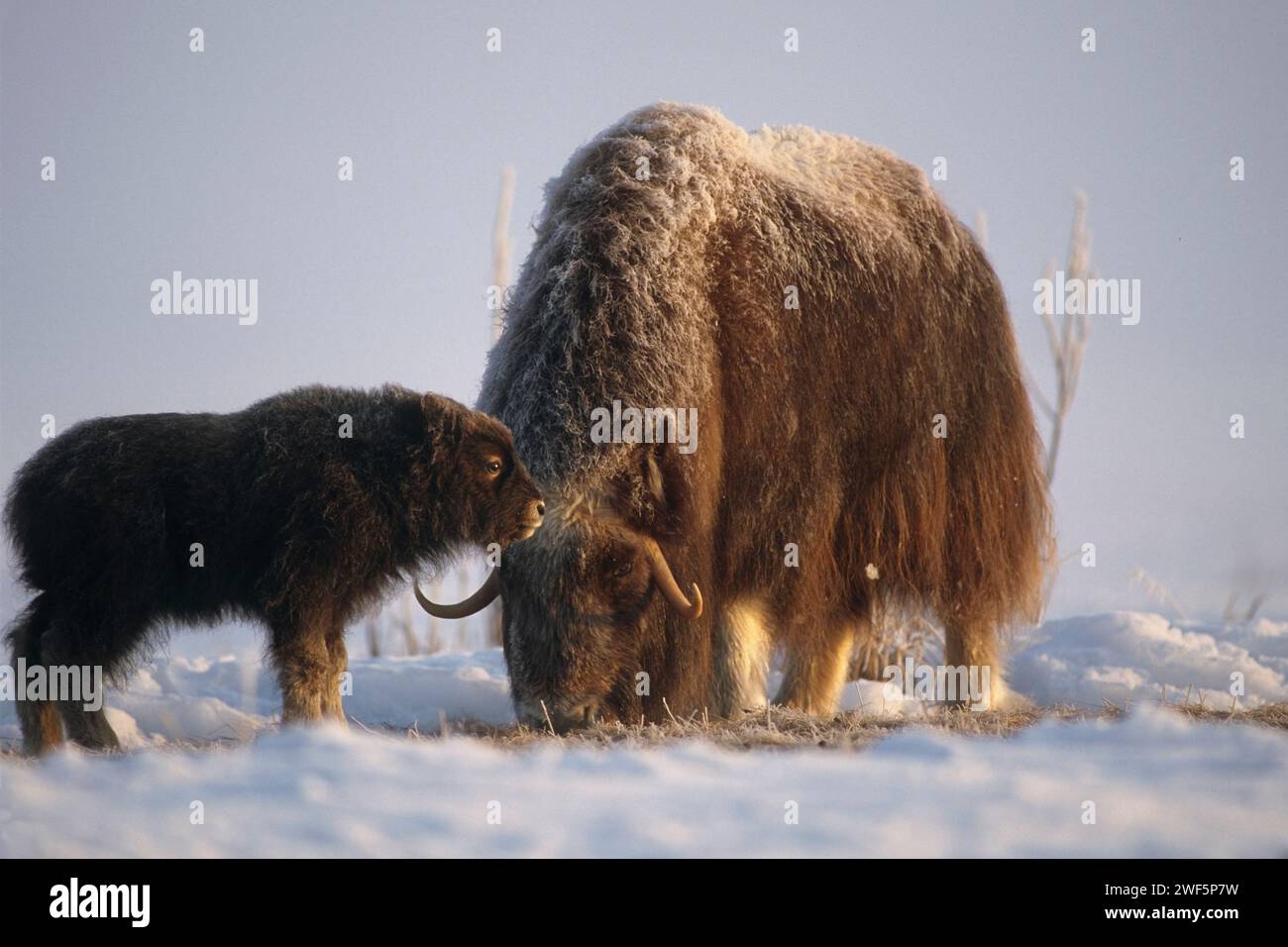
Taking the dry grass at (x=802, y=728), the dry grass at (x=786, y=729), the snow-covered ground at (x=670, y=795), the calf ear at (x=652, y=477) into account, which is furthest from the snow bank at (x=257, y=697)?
the snow-covered ground at (x=670, y=795)

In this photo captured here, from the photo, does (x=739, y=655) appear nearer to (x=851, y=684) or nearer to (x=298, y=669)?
(x=851, y=684)

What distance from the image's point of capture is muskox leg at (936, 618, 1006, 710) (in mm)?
6289

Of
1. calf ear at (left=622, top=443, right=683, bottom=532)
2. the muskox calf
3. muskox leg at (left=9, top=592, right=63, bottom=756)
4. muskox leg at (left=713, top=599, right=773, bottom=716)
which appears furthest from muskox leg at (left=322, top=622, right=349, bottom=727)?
muskox leg at (left=713, top=599, right=773, bottom=716)

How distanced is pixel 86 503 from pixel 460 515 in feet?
3.67

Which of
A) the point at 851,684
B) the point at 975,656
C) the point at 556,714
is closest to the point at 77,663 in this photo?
the point at 556,714

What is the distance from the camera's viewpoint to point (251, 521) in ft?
14.3

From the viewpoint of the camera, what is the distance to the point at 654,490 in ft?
16.7

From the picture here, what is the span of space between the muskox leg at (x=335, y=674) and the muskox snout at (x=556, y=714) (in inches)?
24.0

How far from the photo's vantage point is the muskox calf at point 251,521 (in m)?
4.29

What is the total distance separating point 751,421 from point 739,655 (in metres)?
0.97

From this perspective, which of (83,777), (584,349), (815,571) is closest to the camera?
(83,777)
